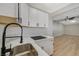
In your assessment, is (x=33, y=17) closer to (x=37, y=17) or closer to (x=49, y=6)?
(x=37, y=17)

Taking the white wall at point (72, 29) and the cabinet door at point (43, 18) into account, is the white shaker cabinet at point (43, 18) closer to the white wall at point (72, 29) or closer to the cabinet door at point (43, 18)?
the cabinet door at point (43, 18)

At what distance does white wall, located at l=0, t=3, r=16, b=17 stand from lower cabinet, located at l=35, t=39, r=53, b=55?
47cm

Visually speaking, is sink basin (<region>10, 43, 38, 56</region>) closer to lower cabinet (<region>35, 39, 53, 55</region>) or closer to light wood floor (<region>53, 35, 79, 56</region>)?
lower cabinet (<region>35, 39, 53, 55</region>)

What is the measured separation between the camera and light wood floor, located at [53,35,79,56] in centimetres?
83

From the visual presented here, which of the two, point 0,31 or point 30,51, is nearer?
point 0,31

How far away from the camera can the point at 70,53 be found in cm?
82

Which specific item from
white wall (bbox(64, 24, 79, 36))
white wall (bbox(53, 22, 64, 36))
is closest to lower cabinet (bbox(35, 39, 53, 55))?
white wall (bbox(53, 22, 64, 36))

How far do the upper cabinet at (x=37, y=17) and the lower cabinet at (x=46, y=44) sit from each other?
8.5 inches

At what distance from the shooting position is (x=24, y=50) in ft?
2.95

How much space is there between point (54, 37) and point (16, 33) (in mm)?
465

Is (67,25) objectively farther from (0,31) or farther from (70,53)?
(0,31)

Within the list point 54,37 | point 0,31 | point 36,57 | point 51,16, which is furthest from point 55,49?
point 0,31

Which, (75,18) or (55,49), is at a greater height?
(75,18)

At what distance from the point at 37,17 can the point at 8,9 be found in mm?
343
